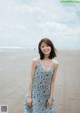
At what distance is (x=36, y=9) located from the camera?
393cm

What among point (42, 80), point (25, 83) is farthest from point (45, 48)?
point (25, 83)

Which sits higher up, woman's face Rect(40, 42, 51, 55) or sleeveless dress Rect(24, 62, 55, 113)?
woman's face Rect(40, 42, 51, 55)

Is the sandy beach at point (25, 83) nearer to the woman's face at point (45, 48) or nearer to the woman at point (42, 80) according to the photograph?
the woman at point (42, 80)

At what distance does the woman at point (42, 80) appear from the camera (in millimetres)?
2717

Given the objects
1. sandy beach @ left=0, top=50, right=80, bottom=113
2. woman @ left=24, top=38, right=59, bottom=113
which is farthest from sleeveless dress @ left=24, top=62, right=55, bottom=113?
sandy beach @ left=0, top=50, right=80, bottom=113

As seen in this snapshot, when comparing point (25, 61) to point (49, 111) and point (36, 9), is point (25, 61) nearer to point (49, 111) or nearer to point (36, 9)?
point (36, 9)

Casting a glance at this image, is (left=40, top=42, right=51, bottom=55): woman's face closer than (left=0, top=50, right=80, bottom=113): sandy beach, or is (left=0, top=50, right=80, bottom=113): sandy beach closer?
(left=40, top=42, right=51, bottom=55): woman's face

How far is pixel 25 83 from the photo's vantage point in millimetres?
4141

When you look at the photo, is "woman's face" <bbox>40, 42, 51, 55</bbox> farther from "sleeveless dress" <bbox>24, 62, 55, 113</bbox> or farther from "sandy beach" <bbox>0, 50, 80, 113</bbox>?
"sandy beach" <bbox>0, 50, 80, 113</bbox>

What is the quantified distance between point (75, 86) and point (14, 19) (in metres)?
1.02

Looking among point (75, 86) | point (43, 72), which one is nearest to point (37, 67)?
point (43, 72)

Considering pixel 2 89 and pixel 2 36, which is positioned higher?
pixel 2 36

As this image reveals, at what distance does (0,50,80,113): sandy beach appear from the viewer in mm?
3953

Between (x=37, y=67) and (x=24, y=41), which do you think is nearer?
(x=37, y=67)
